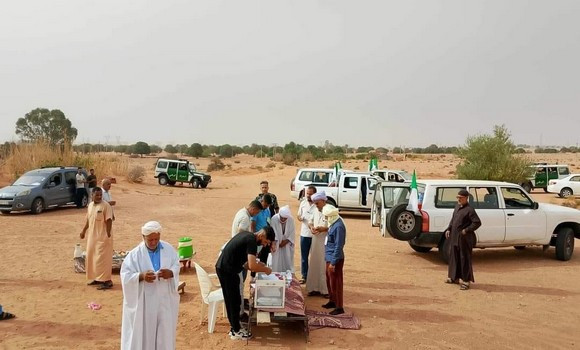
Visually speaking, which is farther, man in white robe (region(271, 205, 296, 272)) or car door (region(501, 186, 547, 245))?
car door (region(501, 186, 547, 245))

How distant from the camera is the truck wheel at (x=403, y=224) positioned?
396 inches


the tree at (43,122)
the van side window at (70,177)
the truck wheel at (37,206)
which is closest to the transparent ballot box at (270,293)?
the truck wheel at (37,206)

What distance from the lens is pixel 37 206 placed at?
17547mm

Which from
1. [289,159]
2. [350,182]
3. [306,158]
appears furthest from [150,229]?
[306,158]

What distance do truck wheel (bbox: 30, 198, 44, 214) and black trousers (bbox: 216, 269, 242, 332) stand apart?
1388 centimetres

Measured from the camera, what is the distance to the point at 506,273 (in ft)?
32.4

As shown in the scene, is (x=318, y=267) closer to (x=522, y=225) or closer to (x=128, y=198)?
(x=522, y=225)

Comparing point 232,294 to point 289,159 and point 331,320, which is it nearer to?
point 331,320

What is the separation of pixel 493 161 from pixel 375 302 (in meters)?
21.2

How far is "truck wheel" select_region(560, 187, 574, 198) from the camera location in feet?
87.9

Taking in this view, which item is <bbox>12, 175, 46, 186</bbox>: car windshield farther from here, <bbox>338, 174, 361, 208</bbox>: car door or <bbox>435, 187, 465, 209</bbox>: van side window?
<bbox>435, 187, 465, 209</bbox>: van side window

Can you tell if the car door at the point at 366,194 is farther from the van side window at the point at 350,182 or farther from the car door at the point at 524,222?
the car door at the point at 524,222

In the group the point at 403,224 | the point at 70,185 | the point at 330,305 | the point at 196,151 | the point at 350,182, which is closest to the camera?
the point at 330,305

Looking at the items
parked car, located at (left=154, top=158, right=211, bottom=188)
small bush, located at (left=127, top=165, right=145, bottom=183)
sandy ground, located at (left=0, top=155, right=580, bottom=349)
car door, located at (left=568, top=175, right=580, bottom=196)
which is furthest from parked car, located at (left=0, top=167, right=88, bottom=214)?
car door, located at (left=568, top=175, right=580, bottom=196)
